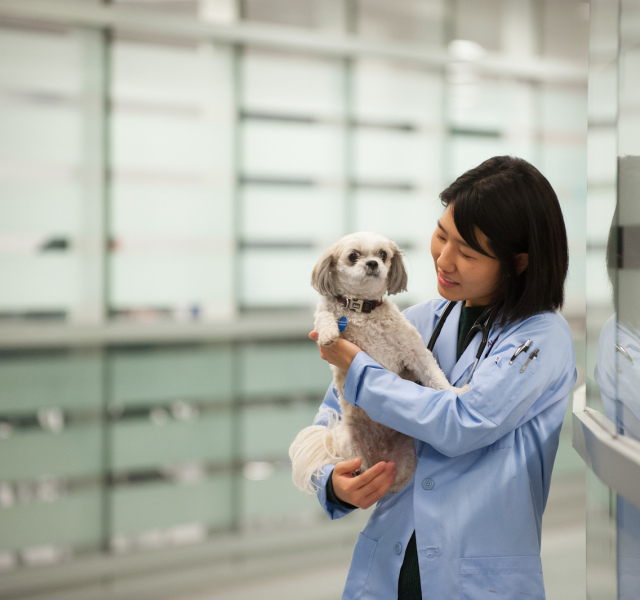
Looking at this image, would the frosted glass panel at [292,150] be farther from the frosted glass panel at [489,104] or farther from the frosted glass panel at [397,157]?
the frosted glass panel at [489,104]

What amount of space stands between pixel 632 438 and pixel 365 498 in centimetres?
56

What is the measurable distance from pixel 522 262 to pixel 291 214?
2.49 meters

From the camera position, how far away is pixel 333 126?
12.0ft

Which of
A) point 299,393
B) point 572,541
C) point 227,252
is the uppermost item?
point 227,252

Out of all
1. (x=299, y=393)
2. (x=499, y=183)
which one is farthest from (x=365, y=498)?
(x=299, y=393)

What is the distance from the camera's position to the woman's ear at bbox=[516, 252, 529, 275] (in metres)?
1.23

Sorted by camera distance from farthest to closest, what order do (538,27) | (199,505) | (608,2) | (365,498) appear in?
(538,27) < (199,505) < (365,498) < (608,2)

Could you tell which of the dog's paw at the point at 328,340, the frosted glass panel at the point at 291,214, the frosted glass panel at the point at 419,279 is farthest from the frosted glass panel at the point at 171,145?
the dog's paw at the point at 328,340

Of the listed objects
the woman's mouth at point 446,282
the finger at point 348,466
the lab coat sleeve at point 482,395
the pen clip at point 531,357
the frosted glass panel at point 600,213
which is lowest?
the finger at point 348,466

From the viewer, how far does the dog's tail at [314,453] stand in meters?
1.41

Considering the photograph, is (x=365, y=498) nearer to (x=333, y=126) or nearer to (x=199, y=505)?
(x=199, y=505)

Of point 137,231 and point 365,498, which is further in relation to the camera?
point 137,231

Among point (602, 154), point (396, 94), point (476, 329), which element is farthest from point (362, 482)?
point (396, 94)

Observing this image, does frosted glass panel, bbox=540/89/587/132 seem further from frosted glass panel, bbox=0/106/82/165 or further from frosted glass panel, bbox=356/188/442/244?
frosted glass panel, bbox=0/106/82/165
